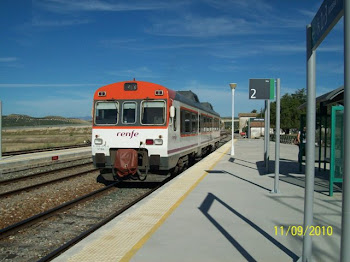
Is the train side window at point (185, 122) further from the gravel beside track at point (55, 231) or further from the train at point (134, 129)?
the gravel beside track at point (55, 231)

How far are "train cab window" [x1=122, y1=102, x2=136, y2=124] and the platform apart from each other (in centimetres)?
250

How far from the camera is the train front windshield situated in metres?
10.1

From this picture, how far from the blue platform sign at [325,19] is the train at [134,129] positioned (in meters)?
6.59

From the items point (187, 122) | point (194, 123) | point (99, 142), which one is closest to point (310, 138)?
point (99, 142)

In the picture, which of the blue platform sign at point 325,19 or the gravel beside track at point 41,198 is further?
the gravel beside track at point 41,198

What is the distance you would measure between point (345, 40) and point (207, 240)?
10.8 ft

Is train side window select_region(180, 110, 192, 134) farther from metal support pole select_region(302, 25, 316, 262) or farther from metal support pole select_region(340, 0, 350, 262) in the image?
metal support pole select_region(340, 0, 350, 262)

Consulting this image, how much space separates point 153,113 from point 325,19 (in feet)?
24.2

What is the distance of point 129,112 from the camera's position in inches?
408

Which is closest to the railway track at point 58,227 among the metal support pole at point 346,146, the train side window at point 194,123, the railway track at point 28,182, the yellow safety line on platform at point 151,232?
the yellow safety line on platform at point 151,232

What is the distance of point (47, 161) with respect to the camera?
61.8ft

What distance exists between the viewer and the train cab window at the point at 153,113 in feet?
33.2

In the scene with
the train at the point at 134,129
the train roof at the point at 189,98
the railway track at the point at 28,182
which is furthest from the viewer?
the train roof at the point at 189,98

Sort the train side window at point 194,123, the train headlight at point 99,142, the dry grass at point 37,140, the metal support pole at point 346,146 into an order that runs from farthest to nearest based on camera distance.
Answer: the dry grass at point 37,140 → the train side window at point 194,123 → the train headlight at point 99,142 → the metal support pole at point 346,146
